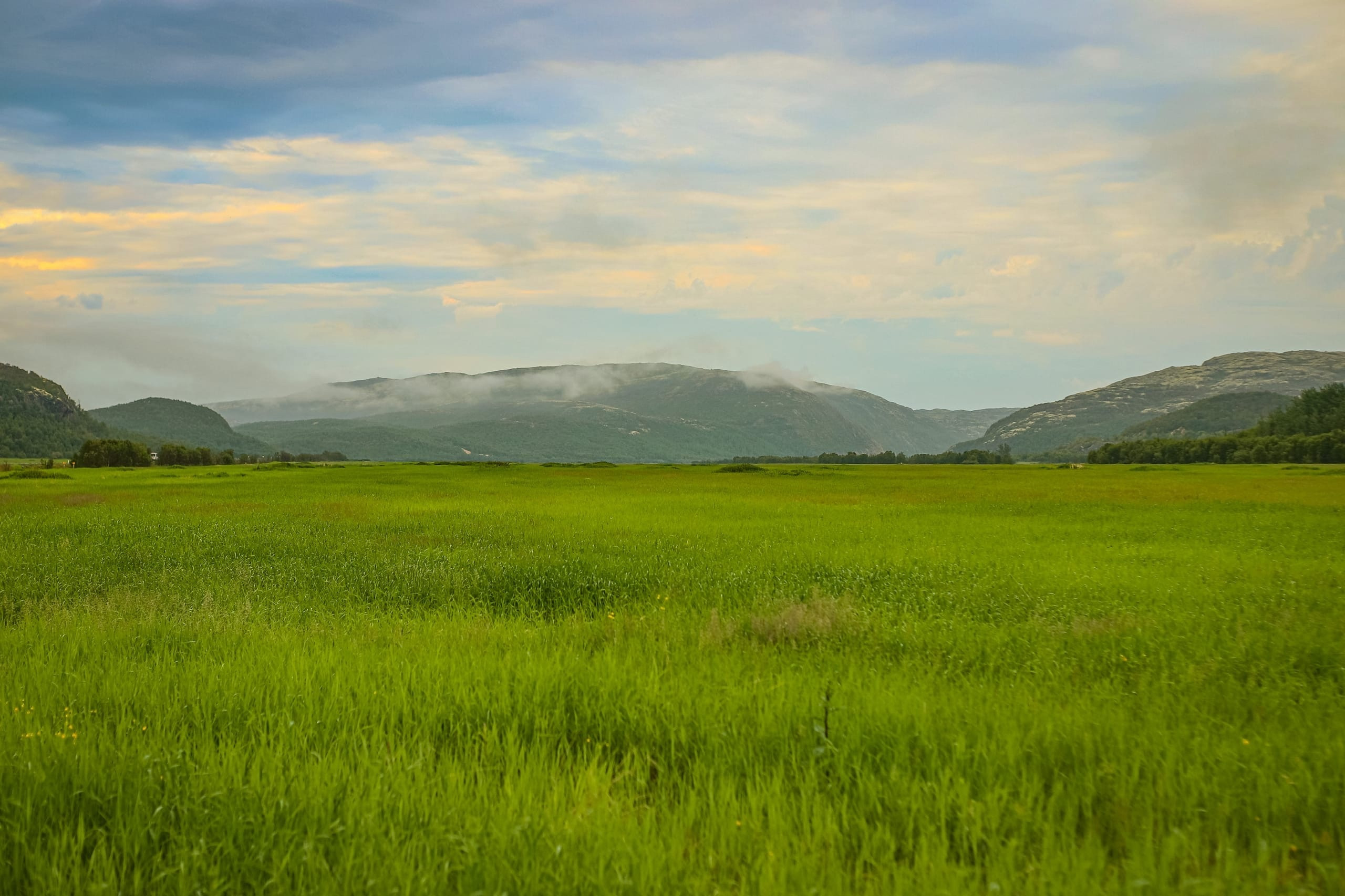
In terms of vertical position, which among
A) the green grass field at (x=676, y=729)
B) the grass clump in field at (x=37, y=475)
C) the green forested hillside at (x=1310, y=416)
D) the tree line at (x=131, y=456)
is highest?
the green forested hillside at (x=1310, y=416)

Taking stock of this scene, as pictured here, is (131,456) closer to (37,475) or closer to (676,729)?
(37,475)

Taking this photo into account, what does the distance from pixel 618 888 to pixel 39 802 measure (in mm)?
4125

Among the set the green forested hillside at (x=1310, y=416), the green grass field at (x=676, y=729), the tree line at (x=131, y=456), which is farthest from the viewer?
the green forested hillside at (x=1310, y=416)

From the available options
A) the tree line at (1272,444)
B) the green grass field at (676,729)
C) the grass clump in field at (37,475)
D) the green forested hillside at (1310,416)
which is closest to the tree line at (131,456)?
the grass clump in field at (37,475)

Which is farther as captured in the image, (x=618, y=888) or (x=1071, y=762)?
(x=1071, y=762)

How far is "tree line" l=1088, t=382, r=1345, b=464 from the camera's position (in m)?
112

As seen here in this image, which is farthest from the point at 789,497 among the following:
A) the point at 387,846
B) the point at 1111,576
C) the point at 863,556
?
the point at 387,846

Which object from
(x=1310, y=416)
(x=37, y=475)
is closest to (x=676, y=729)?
(x=37, y=475)

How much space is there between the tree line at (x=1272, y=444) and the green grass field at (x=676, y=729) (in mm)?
129345

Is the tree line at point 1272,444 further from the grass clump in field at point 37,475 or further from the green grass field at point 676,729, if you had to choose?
the grass clump in field at point 37,475

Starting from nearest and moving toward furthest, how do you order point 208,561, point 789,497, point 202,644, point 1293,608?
1. point 202,644
2. point 1293,608
3. point 208,561
4. point 789,497

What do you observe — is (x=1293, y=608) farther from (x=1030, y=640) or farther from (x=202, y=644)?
(x=202, y=644)

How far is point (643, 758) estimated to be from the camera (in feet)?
19.4

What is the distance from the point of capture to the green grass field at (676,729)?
430cm
